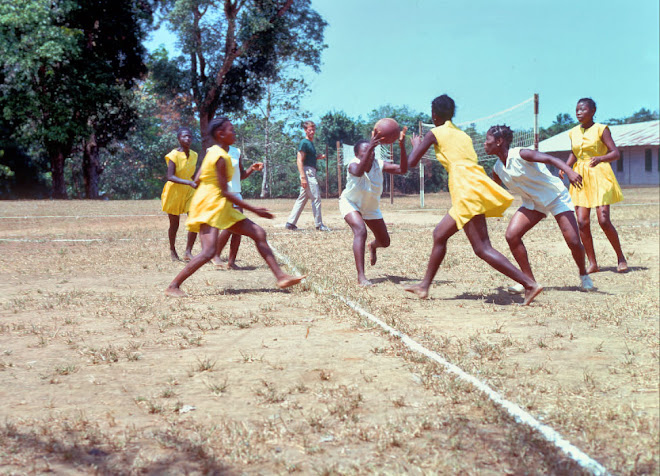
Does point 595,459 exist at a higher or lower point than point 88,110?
lower

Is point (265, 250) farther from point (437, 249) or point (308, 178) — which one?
point (308, 178)

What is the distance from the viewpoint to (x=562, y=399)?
3455 millimetres

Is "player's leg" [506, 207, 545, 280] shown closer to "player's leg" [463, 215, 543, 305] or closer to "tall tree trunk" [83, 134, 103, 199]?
"player's leg" [463, 215, 543, 305]

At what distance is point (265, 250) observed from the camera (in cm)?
656

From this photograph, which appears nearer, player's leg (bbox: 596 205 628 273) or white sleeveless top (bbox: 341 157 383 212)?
white sleeveless top (bbox: 341 157 383 212)

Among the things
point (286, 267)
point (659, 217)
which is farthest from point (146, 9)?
point (286, 267)

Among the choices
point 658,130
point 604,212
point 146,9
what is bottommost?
point 604,212

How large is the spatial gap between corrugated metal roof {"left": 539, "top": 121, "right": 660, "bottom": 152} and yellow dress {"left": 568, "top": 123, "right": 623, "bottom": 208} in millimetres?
39528

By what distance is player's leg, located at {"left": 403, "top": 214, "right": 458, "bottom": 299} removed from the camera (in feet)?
20.0

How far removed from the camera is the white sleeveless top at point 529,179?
650cm

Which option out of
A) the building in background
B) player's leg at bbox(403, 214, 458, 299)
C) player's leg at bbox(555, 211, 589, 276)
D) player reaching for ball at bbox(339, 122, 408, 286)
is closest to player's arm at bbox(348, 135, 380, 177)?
player reaching for ball at bbox(339, 122, 408, 286)

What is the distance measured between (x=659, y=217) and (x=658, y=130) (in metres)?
36.4

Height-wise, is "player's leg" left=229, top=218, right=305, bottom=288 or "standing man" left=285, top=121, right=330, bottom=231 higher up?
"standing man" left=285, top=121, right=330, bottom=231

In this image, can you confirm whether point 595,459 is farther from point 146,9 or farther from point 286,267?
point 146,9
